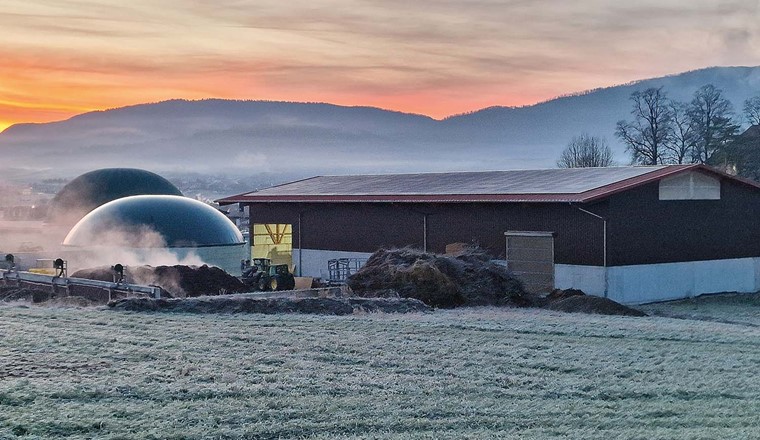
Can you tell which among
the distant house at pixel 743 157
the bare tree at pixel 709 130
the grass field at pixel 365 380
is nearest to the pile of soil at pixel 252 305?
the grass field at pixel 365 380

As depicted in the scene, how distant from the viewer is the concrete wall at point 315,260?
44781 mm

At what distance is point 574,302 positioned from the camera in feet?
100.0

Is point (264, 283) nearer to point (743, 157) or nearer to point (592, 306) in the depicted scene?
point (592, 306)

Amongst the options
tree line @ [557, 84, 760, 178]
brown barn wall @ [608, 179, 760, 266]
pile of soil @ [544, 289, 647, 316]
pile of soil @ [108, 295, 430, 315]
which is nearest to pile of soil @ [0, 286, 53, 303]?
pile of soil @ [108, 295, 430, 315]

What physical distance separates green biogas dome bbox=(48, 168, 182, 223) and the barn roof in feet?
46.8

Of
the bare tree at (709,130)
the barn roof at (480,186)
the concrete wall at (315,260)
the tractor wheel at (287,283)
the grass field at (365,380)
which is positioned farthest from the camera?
the bare tree at (709,130)

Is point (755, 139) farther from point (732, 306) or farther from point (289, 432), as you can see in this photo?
point (289, 432)

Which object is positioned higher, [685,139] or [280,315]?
[685,139]

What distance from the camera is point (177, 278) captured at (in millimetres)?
32688

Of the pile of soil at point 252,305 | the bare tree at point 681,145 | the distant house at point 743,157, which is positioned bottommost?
the pile of soil at point 252,305

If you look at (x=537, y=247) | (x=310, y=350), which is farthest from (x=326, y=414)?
(x=537, y=247)

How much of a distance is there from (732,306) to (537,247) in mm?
7140

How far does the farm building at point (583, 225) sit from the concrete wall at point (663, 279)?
0.04 m

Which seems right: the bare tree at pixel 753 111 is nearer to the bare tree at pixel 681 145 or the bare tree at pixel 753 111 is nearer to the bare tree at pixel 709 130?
the bare tree at pixel 709 130
